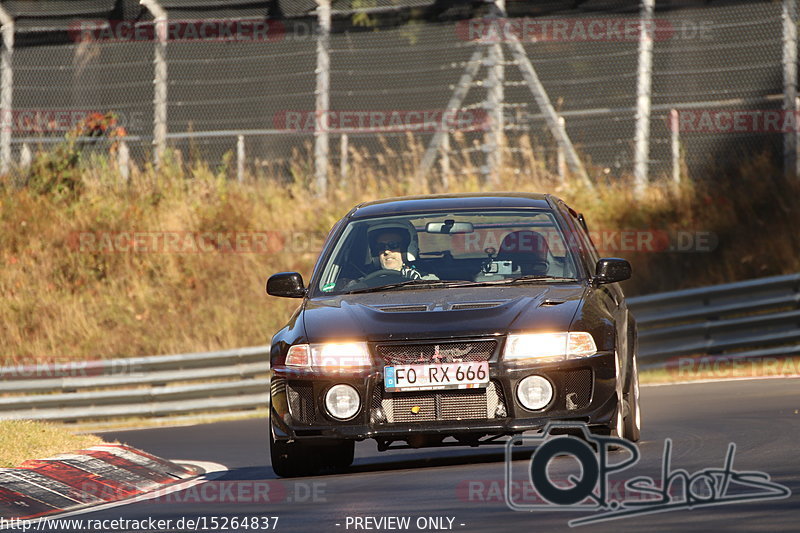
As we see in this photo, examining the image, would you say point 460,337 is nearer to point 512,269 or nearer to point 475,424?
point 475,424

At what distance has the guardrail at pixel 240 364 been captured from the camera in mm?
16672

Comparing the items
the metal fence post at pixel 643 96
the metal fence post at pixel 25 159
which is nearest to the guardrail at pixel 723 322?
the metal fence post at pixel 643 96

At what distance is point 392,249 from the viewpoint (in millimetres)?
9984

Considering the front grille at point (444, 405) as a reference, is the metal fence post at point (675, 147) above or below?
above

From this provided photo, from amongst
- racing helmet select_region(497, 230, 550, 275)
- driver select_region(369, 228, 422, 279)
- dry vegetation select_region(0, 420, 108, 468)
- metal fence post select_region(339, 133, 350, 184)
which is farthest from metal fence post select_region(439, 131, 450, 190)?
racing helmet select_region(497, 230, 550, 275)

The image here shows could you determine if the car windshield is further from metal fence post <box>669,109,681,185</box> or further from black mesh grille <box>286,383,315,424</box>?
metal fence post <box>669,109,681,185</box>


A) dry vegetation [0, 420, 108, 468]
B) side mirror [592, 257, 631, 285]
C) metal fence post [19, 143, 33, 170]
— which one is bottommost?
dry vegetation [0, 420, 108, 468]

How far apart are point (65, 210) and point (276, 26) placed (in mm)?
4269

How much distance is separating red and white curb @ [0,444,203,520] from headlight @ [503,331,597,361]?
2.52 meters

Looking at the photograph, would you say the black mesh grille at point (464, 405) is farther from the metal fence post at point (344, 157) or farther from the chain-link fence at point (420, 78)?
the metal fence post at point (344, 157)

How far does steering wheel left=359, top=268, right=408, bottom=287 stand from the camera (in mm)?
9786

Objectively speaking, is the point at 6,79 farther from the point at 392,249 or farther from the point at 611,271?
the point at 611,271

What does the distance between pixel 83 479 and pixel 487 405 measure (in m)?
2.76

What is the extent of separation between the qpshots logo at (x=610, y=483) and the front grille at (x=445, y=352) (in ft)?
1.78
